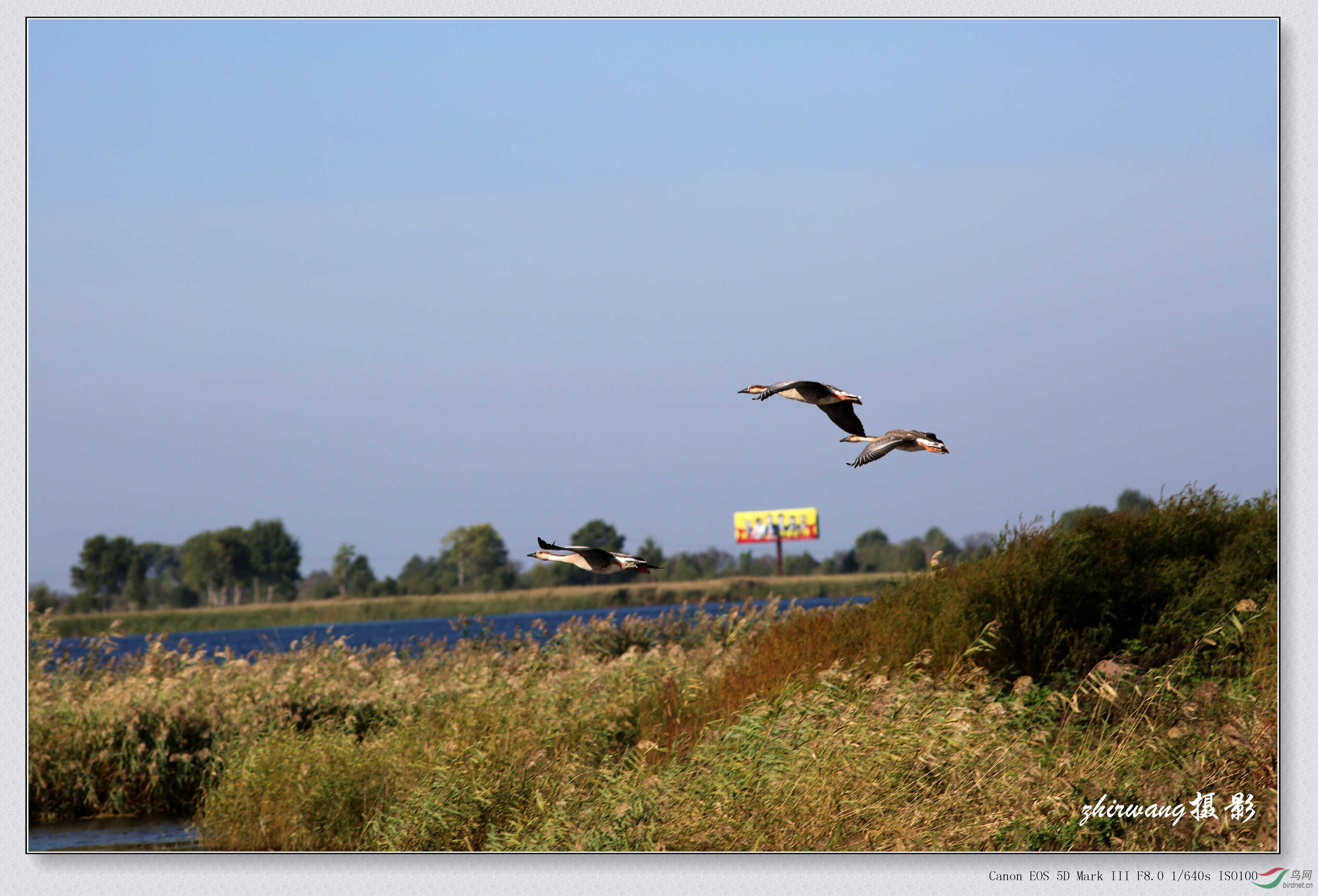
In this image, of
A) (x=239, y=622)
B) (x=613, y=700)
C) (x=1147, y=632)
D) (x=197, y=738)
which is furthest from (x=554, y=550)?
(x=239, y=622)

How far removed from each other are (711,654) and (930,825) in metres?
4.26

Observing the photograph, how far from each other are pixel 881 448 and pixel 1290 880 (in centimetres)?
495

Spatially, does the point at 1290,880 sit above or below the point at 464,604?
above

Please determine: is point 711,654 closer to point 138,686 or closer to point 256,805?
point 256,805

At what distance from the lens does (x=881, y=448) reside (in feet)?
8.18

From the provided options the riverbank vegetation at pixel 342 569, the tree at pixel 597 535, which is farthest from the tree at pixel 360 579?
the tree at pixel 597 535

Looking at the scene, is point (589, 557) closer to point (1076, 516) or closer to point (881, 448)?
point (881, 448)

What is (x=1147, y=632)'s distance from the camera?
29.6 ft

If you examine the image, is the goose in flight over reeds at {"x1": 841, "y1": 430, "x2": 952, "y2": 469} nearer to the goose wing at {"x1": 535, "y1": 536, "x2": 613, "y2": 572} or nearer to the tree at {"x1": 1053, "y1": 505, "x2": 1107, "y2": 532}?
the goose wing at {"x1": 535, "y1": 536, "x2": 613, "y2": 572}

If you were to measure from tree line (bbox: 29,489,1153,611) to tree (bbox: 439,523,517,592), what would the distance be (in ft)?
0.12

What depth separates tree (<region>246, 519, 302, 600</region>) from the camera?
35.7 meters

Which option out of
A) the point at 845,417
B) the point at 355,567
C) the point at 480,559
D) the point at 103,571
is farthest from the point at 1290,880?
the point at 355,567

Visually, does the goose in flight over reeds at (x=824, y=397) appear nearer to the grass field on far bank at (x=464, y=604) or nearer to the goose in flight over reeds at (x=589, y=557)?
the goose in flight over reeds at (x=589, y=557)

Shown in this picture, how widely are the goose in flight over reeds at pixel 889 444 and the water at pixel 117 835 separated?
8.29 m
